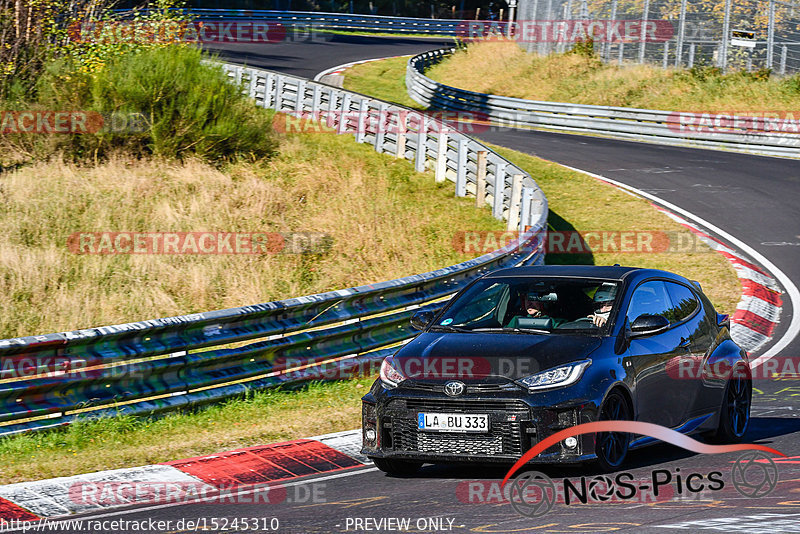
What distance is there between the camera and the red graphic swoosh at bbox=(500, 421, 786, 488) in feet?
22.2

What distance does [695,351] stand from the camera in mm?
8289

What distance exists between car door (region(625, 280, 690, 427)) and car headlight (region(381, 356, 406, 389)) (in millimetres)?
1641

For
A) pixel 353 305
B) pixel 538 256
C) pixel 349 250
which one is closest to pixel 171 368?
pixel 353 305

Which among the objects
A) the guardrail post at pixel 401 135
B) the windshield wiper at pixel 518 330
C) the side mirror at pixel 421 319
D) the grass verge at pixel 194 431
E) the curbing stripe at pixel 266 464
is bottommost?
the grass verge at pixel 194 431

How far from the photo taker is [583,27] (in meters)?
43.7

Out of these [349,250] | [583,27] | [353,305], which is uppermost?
[583,27]

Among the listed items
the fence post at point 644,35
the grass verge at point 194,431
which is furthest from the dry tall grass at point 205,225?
the fence post at point 644,35

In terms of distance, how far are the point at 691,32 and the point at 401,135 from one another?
18.0 metres

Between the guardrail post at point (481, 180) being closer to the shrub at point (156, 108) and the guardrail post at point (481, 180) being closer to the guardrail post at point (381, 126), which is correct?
the guardrail post at point (381, 126)

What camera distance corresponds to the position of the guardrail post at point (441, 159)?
2294cm

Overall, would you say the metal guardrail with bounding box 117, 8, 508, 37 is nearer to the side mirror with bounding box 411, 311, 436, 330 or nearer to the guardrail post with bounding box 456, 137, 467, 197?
the guardrail post with bounding box 456, 137, 467, 197

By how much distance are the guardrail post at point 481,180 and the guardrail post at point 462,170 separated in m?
0.54

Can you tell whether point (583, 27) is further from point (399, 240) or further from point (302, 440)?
point (302, 440)

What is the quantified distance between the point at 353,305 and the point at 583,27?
3538 cm
